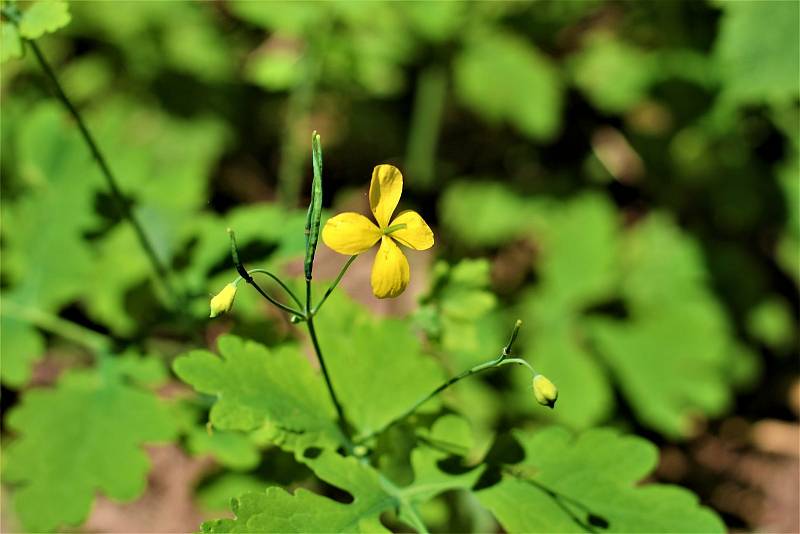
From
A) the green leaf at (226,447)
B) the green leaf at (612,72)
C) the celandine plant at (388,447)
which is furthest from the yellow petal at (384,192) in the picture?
the green leaf at (612,72)

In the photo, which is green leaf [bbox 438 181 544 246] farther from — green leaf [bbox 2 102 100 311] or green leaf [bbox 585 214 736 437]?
green leaf [bbox 2 102 100 311]

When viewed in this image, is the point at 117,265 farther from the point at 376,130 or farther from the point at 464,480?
the point at 376,130

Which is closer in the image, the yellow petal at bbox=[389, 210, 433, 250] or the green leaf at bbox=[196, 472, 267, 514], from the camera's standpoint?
the yellow petal at bbox=[389, 210, 433, 250]

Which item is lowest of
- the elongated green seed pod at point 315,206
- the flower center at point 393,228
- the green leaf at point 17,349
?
the flower center at point 393,228

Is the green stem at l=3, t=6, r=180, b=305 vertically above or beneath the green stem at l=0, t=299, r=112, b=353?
above

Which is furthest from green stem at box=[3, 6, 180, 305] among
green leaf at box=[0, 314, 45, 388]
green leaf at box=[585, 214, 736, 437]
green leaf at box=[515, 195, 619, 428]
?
green leaf at box=[585, 214, 736, 437]

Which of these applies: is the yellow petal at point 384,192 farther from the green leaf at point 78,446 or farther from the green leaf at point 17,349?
the green leaf at point 17,349
